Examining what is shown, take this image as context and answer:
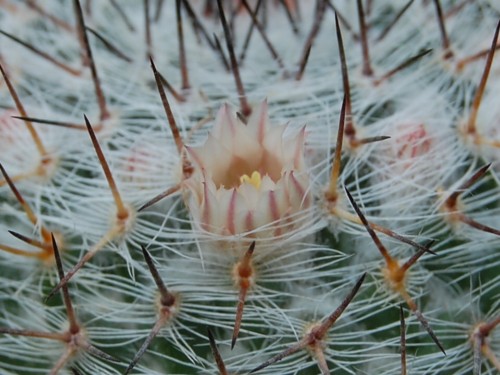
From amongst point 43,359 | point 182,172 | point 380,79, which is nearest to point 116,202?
point 182,172

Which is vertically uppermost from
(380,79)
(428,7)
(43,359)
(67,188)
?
(428,7)

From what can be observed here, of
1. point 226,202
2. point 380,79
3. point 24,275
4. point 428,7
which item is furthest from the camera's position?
point 428,7

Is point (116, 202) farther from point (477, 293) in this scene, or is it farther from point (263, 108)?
point (477, 293)

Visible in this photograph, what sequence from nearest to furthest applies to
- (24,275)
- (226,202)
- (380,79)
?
(226,202) → (24,275) → (380,79)

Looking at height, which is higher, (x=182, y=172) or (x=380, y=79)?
(x=380, y=79)

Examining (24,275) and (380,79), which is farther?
(380,79)
